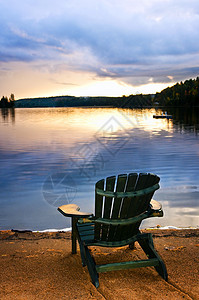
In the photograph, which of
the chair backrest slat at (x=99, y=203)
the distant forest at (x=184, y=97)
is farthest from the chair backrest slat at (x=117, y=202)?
the distant forest at (x=184, y=97)

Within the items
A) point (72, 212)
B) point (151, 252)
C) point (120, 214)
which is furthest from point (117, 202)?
point (151, 252)

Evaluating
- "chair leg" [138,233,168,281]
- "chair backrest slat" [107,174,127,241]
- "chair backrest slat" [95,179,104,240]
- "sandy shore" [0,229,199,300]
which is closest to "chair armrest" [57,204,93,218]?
"chair backrest slat" [95,179,104,240]

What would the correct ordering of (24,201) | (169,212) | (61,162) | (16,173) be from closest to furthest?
(169,212), (24,201), (16,173), (61,162)

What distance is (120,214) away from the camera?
3.43 m

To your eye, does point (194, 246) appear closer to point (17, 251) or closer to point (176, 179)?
point (17, 251)

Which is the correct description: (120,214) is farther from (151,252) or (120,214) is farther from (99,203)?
(151,252)

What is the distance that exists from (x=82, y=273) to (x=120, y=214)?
0.92 m

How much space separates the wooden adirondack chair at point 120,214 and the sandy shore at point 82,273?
6.8 inches

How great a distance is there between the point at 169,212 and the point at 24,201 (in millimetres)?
4379

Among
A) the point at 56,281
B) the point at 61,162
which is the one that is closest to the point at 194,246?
the point at 56,281

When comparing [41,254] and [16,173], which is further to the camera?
[16,173]

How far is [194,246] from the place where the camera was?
429cm

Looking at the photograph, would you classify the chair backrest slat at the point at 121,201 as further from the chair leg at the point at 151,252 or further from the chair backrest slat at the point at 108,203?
the chair leg at the point at 151,252

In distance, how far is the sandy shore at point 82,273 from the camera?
122 inches
